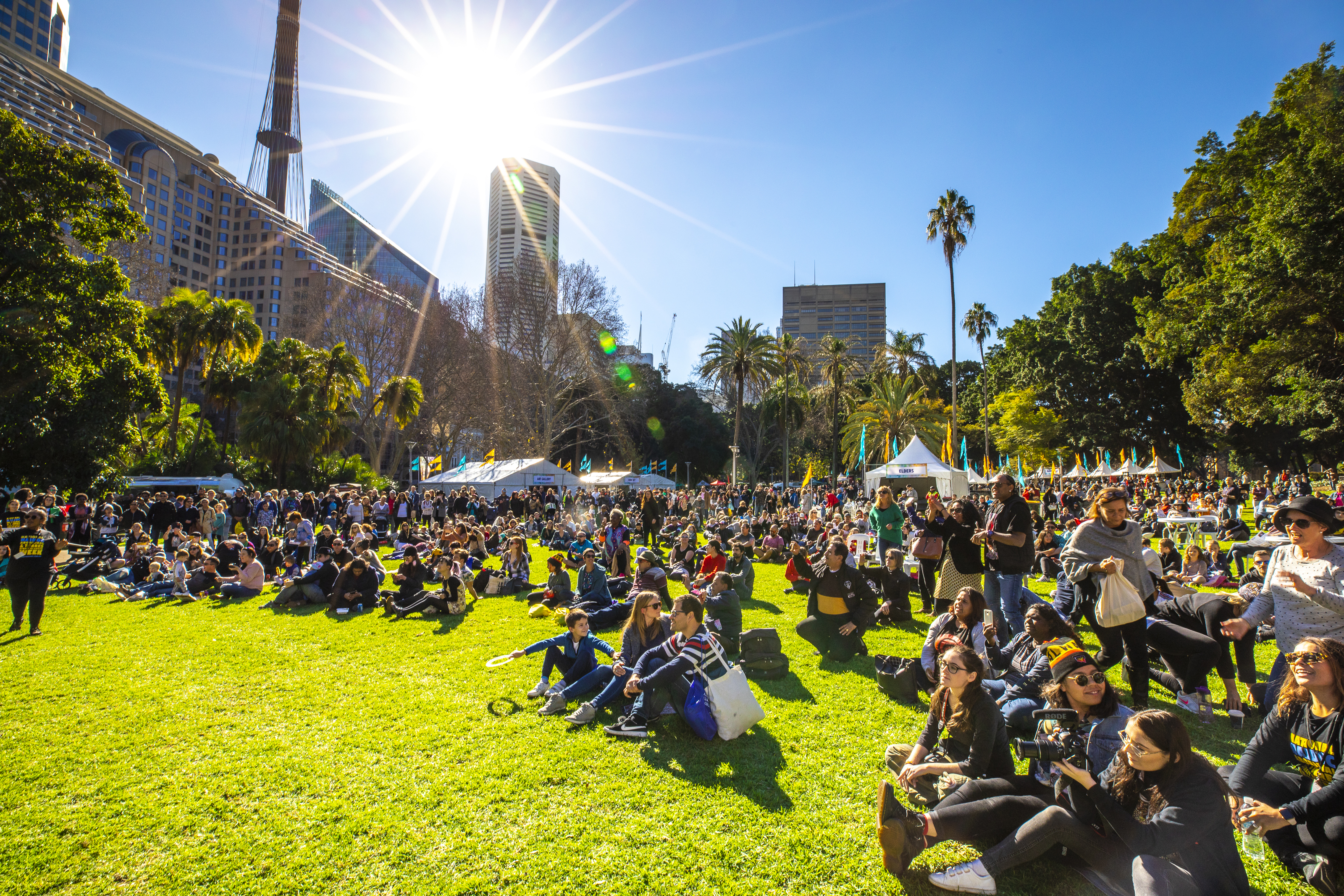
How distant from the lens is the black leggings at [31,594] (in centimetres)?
787

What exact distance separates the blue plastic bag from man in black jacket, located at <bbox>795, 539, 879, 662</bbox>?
266 centimetres

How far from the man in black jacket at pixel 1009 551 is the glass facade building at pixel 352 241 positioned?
135029 millimetres

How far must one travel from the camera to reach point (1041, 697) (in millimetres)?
4520

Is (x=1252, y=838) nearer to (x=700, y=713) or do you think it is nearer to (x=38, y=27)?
(x=700, y=713)

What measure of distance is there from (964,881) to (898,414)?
3967 cm

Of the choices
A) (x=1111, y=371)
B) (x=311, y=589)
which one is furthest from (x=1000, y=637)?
(x=1111, y=371)

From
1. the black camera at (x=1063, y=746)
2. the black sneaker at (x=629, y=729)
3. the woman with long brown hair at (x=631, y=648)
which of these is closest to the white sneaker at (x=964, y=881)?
the black camera at (x=1063, y=746)

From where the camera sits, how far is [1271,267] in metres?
20.5

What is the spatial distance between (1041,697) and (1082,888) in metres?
1.68

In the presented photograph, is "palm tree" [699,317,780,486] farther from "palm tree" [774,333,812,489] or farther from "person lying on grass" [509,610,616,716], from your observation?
"person lying on grass" [509,610,616,716]

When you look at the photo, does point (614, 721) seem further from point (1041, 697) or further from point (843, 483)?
point (843, 483)

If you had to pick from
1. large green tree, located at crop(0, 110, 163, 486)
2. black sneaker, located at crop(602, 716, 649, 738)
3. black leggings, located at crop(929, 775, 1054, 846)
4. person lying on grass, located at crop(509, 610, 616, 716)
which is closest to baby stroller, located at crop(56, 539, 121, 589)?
large green tree, located at crop(0, 110, 163, 486)

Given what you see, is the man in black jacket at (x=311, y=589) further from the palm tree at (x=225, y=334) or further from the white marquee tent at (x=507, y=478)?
the palm tree at (x=225, y=334)

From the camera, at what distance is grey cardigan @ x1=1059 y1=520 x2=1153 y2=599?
4871 mm
